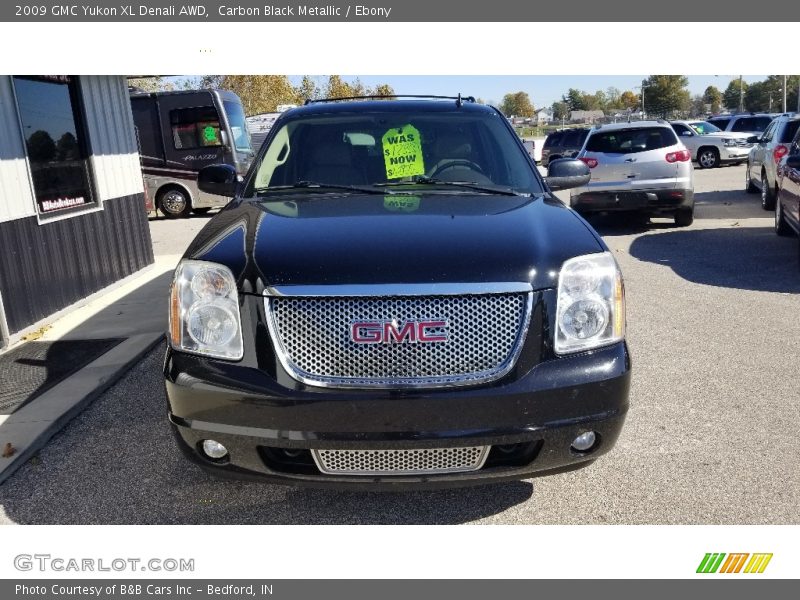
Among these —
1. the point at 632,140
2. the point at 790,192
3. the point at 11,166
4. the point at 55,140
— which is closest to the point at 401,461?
the point at 11,166

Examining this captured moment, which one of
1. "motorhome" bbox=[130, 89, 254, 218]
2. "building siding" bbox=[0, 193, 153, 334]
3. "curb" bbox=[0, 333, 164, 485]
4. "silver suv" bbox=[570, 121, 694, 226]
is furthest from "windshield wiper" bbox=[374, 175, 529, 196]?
"motorhome" bbox=[130, 89, 254, 218]

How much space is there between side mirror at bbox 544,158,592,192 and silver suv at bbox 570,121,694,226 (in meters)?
7.12

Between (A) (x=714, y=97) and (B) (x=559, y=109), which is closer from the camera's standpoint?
(A) (x=714, y=97)

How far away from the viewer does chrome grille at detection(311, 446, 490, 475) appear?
268 cm

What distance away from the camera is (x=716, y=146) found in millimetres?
25453

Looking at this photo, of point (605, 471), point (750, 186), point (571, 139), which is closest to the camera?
point (605, 471)

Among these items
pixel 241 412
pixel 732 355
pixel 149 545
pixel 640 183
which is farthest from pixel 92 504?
pixel 640 183

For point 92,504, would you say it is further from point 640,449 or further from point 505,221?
point 640,449

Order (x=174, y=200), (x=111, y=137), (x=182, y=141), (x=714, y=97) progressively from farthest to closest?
(x=714, y=97), (x=174, y=200), (x=182, y=141), (x=111, y=137)

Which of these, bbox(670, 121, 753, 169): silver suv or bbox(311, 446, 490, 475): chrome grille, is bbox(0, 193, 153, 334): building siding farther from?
bbox(670, 121, 753, 169): silver suv

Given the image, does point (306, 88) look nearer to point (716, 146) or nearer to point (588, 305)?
point (716, 146)

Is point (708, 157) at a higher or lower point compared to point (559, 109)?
lower

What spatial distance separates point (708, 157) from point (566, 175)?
78.1ft

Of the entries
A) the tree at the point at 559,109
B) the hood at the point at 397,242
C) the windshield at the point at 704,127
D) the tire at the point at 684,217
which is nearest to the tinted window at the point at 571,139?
the windshield at the point at 704,127
